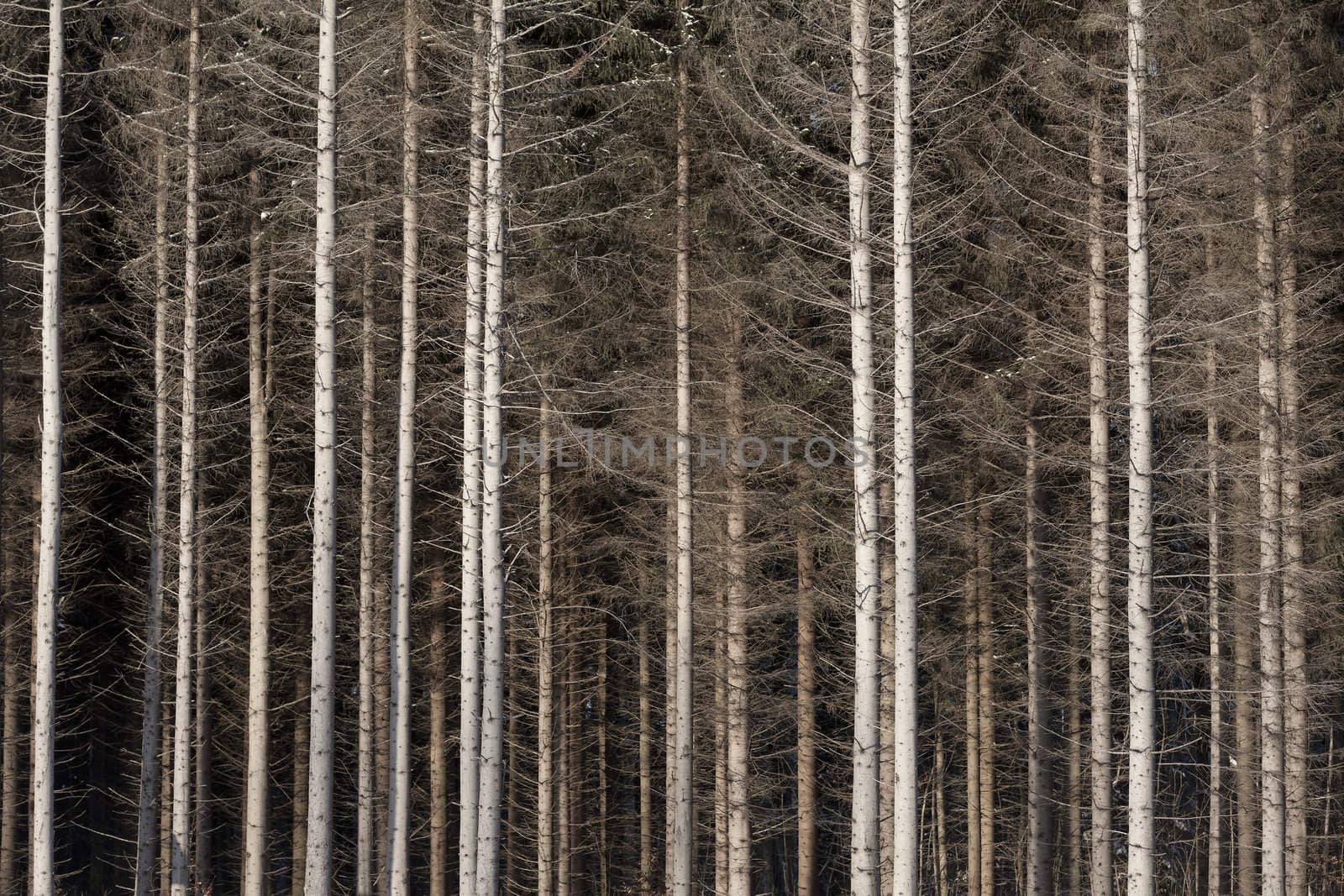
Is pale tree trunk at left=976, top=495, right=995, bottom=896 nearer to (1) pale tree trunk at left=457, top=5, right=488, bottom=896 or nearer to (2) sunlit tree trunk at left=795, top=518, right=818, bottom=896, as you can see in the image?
(2) sunlit tree trunk at left=795, top=518, right=818, bottom=896

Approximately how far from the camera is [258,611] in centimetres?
1400

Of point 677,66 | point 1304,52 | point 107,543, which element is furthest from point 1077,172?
point 107,543

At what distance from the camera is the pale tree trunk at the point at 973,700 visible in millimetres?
16047

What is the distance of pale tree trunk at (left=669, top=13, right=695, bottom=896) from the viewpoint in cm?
1352

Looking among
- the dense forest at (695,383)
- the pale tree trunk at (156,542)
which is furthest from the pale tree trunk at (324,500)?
the pale tree trunk at (156,542)

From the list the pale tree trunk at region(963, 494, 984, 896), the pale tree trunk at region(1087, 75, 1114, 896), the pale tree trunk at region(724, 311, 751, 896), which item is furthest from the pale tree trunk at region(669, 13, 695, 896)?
the pale tree trunk at region(1087, 75, 1114, 896)

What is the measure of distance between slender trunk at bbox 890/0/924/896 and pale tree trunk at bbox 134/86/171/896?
29.1 feet

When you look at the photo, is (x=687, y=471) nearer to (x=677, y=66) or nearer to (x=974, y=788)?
(x=677, y=66)

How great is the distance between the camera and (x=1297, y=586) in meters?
12.2

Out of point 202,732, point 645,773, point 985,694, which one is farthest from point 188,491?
point 985,694

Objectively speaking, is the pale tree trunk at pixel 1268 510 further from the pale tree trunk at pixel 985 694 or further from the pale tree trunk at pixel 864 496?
the pale tree trunk at pixel 864 496

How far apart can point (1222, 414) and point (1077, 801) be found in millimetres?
7064

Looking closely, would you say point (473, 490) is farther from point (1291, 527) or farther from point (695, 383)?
point (1291, 527)

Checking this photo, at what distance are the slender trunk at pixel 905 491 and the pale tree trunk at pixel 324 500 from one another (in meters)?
4.96
